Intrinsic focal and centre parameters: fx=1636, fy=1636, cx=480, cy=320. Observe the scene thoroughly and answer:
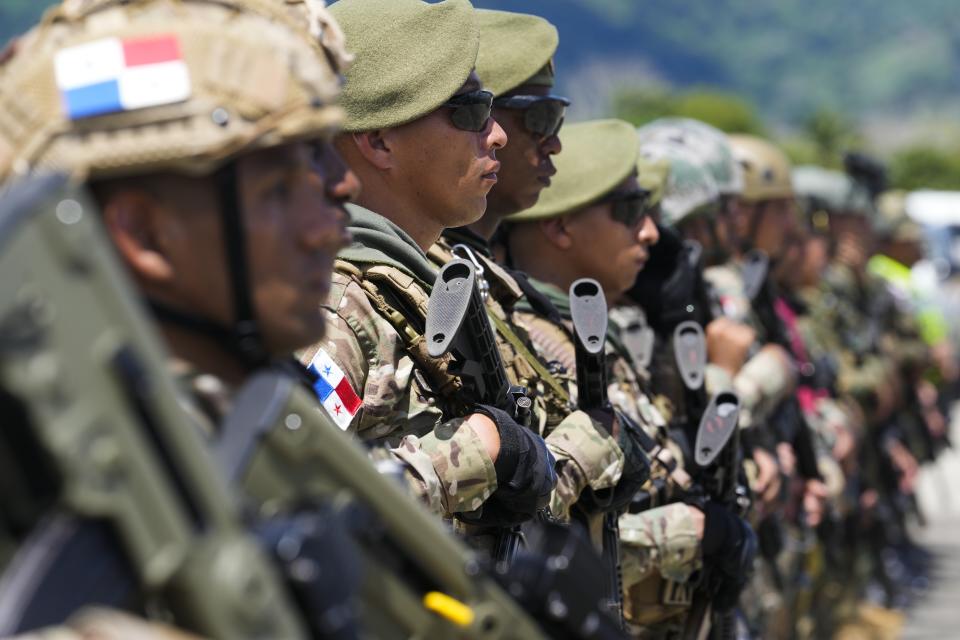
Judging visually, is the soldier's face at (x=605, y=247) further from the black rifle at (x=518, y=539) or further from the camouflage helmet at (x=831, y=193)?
the camouflage helmet at (x=831, y=193)

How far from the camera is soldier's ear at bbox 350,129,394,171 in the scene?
4082 millimetres

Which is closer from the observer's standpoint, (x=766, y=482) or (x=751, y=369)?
(x=766, y=482)

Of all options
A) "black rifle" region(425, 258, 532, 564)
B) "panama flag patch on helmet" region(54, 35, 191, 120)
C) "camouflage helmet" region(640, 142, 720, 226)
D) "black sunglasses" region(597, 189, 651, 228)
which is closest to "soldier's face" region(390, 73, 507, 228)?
"black rifle" region(425, 258, 532, 564)

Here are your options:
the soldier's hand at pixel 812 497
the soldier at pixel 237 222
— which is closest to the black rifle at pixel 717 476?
the soldier's hand at pixel 812 497

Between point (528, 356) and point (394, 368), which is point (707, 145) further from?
point (394, 368)

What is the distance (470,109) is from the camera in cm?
412

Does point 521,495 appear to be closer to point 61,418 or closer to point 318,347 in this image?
point 318,347

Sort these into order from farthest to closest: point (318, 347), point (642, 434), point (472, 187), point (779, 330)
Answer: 1. point (779, 330)
2. point (642, 434)
3. point (472, 187)
4. point (318, 347)

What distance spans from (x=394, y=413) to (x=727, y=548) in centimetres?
198

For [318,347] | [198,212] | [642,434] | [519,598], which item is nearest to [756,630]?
[642,434]

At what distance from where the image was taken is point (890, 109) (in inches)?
7849

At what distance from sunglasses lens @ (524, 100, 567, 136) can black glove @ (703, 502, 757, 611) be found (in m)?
1.35

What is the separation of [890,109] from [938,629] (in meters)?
197

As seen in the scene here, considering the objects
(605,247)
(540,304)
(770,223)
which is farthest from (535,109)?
(770,223)
